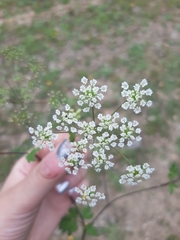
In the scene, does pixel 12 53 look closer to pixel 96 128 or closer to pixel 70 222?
pixel 96 128

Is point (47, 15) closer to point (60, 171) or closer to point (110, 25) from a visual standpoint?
point (110, 25)

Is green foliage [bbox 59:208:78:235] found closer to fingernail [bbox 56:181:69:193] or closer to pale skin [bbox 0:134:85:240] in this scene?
pale skin [bbox 0:134:85:240]

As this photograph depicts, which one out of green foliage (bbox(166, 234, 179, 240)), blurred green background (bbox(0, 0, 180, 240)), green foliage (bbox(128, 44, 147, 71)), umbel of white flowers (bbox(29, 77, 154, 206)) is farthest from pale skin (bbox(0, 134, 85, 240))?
green foliage (bbox(128, 44, 147, 71))

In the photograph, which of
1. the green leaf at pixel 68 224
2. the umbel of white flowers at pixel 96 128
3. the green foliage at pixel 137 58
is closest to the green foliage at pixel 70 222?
the green leaf at pixel 68 224

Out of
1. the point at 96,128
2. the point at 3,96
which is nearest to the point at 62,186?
the point at 3,96

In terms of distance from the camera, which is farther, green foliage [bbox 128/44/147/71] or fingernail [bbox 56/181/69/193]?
green foliage [bbox 128/44/147/71]

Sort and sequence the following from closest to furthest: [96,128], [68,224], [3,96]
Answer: [96,128]
[3,96]
[68,224]

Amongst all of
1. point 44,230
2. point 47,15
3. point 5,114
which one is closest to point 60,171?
point 44,230
